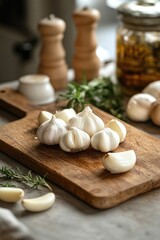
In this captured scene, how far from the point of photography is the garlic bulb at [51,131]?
4.20 ft

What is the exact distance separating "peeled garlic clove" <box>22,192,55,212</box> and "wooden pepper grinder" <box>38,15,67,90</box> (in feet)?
2.17

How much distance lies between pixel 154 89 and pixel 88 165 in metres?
0.39

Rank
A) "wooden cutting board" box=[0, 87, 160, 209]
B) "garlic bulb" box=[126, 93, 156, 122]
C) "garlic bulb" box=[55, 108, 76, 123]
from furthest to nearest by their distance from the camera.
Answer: "garlic bulb" box=[126, 93, 156, 122] → "garlic bulb" box=[55, 108, 76, 123] → "wooden cutting board" box=[0, 87, 160, 209]

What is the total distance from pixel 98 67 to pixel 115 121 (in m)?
0.48

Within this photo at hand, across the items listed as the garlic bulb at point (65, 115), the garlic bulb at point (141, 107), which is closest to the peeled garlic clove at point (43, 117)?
the garlic bulb at point (65, 115)

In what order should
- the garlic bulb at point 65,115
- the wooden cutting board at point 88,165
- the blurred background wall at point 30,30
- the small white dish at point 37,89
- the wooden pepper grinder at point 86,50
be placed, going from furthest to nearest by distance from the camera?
1. the blurred background wall at point 30,30
2. the wooden pepper grinder at point 86,50
3. the small white dish at point 37,89
4. the garlic bulb at point 65,115
5. the wooden cutting board at point 88,165

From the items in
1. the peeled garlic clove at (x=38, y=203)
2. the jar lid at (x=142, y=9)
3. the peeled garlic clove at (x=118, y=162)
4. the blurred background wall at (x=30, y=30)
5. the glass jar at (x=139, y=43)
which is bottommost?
the blurred background wall at (x=30, y=30)

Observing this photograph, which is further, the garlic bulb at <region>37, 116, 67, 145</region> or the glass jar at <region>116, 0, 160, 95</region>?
the glass jar at <region>116, 0, 160, 95</region>

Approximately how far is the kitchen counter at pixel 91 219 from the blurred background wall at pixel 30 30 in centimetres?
139

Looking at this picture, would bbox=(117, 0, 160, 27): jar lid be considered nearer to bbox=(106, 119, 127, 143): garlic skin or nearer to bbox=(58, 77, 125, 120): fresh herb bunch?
bbox=(58, 77, 125, 120): fresh herb bunch

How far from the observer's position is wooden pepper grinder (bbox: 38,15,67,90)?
1.66 meters

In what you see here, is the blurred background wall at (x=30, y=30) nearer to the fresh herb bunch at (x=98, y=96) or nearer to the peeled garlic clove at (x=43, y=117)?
the fresh herb bunch at (x=98, y=96)

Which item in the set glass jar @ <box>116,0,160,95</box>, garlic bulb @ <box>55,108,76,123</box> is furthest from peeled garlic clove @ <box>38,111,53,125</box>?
glass jar @ <box>116,0,160,95</box>

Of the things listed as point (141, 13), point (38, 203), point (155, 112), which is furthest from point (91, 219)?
point (141, 13)
